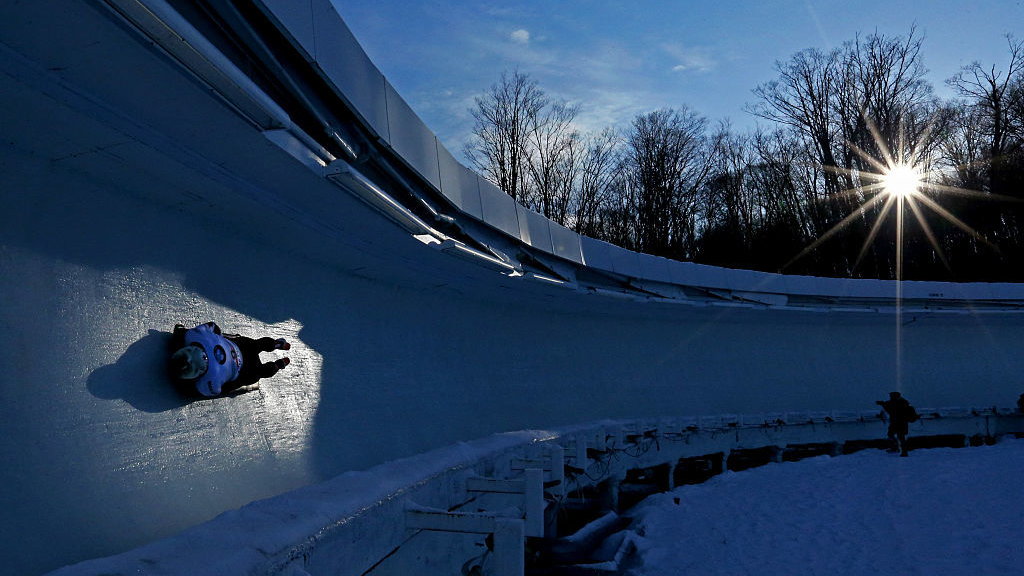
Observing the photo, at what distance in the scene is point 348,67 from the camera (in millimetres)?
3711

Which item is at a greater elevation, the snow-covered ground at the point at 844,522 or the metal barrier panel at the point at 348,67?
the metal barrier panel at the point at 348,67

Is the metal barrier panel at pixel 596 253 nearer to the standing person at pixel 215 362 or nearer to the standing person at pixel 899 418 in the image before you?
the standing person at pixel 215 362

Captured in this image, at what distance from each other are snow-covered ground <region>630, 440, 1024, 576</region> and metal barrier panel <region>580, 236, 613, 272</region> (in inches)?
Result: 126

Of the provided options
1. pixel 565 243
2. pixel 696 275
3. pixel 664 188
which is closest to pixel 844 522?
pixel 565 243

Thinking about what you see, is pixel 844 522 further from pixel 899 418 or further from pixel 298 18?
pixel 298 18

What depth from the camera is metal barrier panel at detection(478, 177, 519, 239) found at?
6.44 m

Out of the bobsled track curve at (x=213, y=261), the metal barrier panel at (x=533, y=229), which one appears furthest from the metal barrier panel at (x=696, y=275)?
the bobsled track curve at (x=213, y=261)

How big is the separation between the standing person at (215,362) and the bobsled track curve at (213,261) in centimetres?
8

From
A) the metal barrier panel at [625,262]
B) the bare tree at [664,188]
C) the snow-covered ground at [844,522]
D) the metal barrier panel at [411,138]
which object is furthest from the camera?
the bare tree at [664,188]

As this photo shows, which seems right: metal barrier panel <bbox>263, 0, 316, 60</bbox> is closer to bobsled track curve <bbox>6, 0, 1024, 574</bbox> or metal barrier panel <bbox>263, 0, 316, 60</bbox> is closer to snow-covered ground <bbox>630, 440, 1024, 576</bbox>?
bobsled track curve <bbox>6, 0, 1024, 574</bbox>

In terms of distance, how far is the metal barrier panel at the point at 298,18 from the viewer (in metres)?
2.99

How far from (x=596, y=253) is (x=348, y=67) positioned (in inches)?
243

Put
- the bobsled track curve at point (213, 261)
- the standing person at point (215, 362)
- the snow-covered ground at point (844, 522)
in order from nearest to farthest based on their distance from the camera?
the bobsled track curve at point (213, 261) → the standing person at point (215, 362) → the snow-covered ground at point (844, 522)

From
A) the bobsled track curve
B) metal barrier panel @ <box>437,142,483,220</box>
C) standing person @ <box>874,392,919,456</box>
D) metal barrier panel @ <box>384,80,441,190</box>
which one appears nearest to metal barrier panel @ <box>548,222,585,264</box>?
the bobsled track curve
